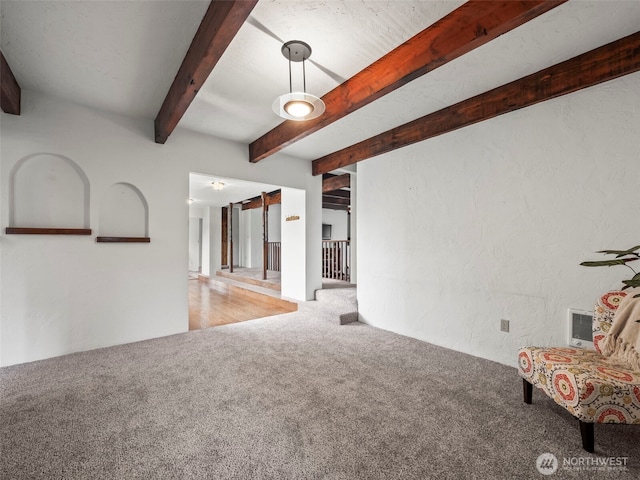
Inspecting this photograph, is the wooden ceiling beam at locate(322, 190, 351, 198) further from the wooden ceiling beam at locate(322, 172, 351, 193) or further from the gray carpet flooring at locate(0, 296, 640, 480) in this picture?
the gray carpet flooring at locate(0, 296, 640, 480)

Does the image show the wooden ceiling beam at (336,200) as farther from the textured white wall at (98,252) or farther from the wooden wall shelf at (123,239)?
the wooden wall shelf at (123,239)

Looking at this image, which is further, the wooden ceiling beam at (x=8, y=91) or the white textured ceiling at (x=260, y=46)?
the wooden ceiling beam at (x=8, y=91)

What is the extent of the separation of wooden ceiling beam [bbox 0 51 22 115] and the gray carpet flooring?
2.27 meters

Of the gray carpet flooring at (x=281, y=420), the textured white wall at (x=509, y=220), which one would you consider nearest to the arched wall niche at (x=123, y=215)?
the gray carpet flooring at (x=281, y=420)

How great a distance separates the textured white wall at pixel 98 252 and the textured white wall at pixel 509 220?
2.52 meters

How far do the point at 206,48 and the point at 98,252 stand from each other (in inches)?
95.6

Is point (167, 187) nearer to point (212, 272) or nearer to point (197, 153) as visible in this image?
point (197, 153)

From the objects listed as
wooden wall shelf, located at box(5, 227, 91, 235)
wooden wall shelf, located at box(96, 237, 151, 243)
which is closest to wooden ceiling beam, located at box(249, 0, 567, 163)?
wooden wall shelf, located at box(96, 237, 151, 243)

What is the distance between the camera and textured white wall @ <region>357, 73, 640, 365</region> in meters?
2.17

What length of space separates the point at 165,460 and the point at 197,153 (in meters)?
3.20

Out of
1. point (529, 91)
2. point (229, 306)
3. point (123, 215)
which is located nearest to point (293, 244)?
point (229, 306)

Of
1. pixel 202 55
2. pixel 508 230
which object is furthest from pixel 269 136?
pixel 508 230

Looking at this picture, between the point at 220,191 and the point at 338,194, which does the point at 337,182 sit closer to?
the point at 338,194

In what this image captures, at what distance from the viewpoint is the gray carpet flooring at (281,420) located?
56.3 inches
